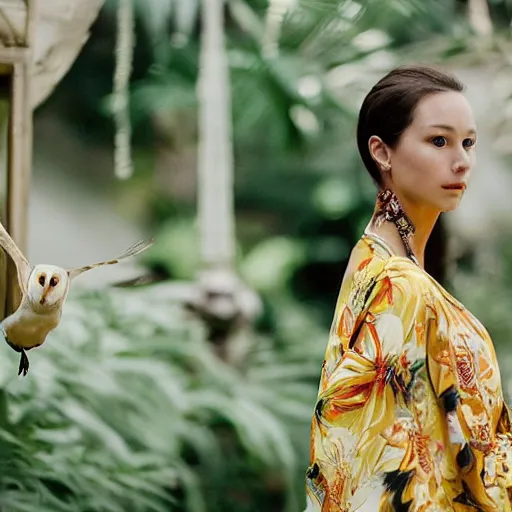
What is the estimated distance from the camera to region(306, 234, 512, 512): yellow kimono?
120cm

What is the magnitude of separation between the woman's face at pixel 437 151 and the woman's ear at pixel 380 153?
22mm

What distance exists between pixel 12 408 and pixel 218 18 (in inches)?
39.7

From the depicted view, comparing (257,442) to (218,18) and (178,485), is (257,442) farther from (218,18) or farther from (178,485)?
(218,18)

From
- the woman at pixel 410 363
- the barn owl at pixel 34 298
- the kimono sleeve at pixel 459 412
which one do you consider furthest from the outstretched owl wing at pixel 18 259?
the kimono sleeve at pixel 459 412

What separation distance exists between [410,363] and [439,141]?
11.6 inches

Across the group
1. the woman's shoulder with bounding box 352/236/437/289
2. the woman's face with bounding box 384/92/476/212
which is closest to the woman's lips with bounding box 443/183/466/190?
the woman's face with bounding box 384/92/476/212

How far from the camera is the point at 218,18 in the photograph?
2.41m

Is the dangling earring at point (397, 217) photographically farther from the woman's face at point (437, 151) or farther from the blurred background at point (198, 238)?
the blurred background at point (198, 238)

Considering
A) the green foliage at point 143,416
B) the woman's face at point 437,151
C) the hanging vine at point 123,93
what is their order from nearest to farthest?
the woman's face at point 437,151
the green foliage at point 143,416
the hanging vine at point 123,93

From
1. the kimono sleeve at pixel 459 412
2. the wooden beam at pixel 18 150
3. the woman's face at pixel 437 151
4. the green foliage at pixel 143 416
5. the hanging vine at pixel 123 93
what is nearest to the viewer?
the kimono sleeve at pixel 459 412

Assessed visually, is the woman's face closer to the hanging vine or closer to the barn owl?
the barn owl

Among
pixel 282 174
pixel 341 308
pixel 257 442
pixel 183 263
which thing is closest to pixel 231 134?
pixel 282 174

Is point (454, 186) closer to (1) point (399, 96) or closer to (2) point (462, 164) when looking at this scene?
(2) point (462, 164)

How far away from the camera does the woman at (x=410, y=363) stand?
47.4 inches
